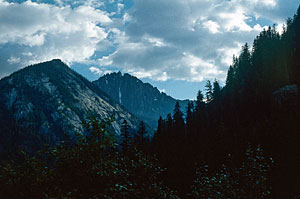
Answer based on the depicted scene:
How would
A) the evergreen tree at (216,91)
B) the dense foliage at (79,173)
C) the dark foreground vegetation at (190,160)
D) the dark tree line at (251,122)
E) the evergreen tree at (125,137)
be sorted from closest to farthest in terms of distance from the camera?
1. the dense foliage at (79,173)
2. the dark foreground vegetation at (190,160)
3. the evergreen tree at (125,137)
4. the dark tree line at (251,122)
5. the evergreen tree at (216,91)

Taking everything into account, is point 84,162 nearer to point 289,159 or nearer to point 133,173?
point 133,173

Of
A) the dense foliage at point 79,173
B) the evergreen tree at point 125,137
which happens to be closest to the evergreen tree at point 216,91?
the evergreen tree at point 125,137

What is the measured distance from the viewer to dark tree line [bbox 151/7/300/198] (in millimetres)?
36625

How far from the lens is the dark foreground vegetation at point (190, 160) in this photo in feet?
24.3

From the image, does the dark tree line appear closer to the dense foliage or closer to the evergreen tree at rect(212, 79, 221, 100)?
the evergreen tree at rect(212, 79, 221, 100)

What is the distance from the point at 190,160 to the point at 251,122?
21296 mm

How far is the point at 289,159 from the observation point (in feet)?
96.4

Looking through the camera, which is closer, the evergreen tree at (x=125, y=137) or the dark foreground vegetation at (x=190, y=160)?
the dark foreground vegetation at (x=190, y=160)

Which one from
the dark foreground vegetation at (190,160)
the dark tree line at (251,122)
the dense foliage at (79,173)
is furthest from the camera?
the dark tree line at (251,122)

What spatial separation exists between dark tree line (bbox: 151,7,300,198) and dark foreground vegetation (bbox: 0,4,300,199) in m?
0.24

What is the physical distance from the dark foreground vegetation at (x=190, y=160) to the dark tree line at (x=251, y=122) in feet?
0.78

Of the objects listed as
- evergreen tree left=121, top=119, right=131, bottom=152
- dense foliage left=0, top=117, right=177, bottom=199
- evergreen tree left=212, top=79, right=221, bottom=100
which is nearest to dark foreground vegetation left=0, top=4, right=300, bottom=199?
dense foliage left=0, top=117, right=177, bottom=199

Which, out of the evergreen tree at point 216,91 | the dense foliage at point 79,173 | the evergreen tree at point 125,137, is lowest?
the dense foliage at point 79,173

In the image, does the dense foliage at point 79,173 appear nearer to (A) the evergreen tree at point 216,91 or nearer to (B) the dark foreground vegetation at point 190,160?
(B) the dark foreground vegetation at point 190,160
